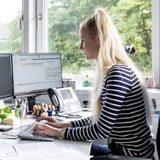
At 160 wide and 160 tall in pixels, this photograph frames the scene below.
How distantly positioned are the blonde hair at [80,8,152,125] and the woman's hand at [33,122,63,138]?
219 mm

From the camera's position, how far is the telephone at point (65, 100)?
2.43 m

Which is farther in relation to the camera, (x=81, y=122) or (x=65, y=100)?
(x=65, y=100)

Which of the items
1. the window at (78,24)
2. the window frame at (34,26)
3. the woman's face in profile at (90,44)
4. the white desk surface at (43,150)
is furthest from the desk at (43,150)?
the window frame at (34,26)

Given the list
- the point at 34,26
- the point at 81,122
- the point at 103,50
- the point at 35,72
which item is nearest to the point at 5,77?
the point at 35,72

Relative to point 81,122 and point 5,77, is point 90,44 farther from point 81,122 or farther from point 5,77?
point 5,77

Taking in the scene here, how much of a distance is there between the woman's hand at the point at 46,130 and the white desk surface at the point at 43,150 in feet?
0.12

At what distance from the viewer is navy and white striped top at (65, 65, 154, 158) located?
1615mm

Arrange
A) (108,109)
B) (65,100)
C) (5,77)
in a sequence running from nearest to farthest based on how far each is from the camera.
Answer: (108,109) < (5,77) < (65,100)

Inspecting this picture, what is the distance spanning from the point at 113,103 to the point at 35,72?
3.49 feet

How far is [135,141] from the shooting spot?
68.0 inches

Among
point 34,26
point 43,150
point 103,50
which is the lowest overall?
point 43,150

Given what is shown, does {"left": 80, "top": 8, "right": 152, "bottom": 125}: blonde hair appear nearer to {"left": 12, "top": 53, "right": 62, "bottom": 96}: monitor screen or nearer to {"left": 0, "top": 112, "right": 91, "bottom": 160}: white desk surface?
{"left": 0, "top": 112, "right": 91, "bottom": 160}: white desk surface

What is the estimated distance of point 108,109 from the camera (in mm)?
1612

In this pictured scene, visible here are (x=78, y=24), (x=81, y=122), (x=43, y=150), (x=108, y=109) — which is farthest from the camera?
(x=78, y=24)
